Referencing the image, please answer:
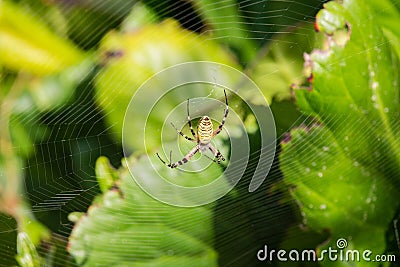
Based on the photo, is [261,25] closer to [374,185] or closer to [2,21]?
[374,185]

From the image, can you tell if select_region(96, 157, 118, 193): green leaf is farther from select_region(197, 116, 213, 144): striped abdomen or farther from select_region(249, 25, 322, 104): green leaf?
select_region(249, 25, 322, 104): green leaf

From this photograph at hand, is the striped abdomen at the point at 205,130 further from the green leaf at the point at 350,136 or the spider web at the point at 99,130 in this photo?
the green leaf at the point at 350,136

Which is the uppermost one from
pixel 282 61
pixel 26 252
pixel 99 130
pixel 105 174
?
pixel 282 61

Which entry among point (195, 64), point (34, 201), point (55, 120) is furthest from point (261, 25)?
point (34, 201)

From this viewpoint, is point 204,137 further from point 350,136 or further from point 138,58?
point 350,136

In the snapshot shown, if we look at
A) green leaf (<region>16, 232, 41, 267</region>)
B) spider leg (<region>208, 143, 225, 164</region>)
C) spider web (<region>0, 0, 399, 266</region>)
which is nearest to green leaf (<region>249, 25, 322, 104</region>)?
spider web (<region>0, 0, 399, 266</region>)

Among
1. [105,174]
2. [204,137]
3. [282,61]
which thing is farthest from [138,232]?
[282,61]
